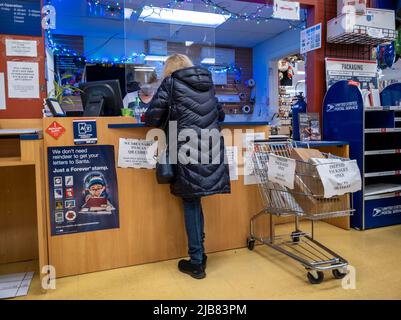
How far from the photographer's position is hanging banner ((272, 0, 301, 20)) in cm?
363

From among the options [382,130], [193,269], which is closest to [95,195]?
[193,269]

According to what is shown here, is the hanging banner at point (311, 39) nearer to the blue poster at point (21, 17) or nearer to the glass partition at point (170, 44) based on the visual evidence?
the glass partition at point (170, 44)

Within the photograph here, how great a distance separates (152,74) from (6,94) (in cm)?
326

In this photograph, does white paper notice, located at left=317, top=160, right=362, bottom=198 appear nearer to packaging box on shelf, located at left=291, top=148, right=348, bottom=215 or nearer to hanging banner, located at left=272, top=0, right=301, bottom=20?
packaging box on shelf, located at left=291, top=148, right=348, bottom=215

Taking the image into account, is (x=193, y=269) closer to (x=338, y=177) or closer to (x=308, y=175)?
(x=308, y=175)

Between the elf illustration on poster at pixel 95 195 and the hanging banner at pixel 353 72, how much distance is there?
2.88 m

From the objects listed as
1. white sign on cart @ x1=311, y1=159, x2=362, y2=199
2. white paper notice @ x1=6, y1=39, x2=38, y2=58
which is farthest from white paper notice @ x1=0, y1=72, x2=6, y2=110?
white sign on cart @ x1=311, y1=159, x2=362, y2=199

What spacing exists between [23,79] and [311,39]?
3142mm

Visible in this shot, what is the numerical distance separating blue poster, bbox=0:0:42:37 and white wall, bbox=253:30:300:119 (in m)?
5.48

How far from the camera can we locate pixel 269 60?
316 inches

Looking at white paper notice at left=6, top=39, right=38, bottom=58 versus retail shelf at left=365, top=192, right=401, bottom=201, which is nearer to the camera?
white paper notice at left=6, top=39, right=38, bottom=58

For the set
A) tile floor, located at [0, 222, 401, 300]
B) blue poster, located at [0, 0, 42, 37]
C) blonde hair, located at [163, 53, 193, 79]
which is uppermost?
blue poster, located at [0, 0, 42, 37]
